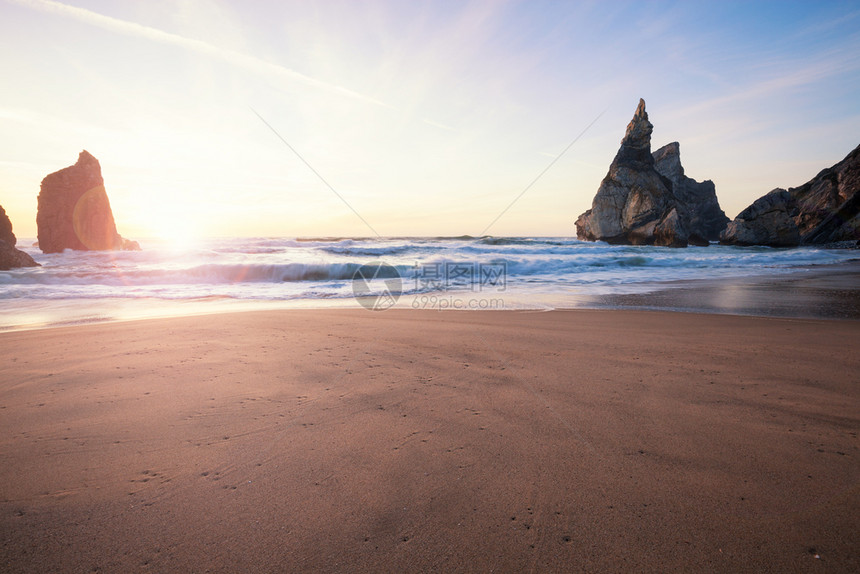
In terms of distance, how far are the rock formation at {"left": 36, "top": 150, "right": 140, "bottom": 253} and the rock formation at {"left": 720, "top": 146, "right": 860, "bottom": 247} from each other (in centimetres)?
6157

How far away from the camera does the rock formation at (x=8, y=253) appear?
17.0 metres

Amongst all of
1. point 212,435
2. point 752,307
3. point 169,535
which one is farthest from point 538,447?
point 752,307

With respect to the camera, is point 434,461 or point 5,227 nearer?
point 434,461

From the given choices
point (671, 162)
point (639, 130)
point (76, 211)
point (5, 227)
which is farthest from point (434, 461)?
point (671, 162)

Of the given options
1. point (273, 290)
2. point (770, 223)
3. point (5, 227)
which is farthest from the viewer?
point (770, 223)

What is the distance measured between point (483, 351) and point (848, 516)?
9.25 ft

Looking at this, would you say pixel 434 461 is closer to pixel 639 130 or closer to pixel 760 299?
pixel 760 299

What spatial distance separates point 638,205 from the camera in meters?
37.8

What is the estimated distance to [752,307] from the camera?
654 centimetres

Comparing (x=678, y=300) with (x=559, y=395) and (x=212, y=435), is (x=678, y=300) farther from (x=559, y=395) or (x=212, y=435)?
(x=212, y=435)

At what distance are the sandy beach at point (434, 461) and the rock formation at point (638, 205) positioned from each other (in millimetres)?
37047

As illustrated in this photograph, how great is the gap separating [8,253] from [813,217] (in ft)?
196

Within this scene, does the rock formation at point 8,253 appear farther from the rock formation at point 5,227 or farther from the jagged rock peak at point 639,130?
the jagged rock peak at point 639,130

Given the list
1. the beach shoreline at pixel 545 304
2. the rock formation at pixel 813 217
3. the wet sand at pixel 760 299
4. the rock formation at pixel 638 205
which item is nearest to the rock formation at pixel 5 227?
the beach shoreline at pixel 545 304
